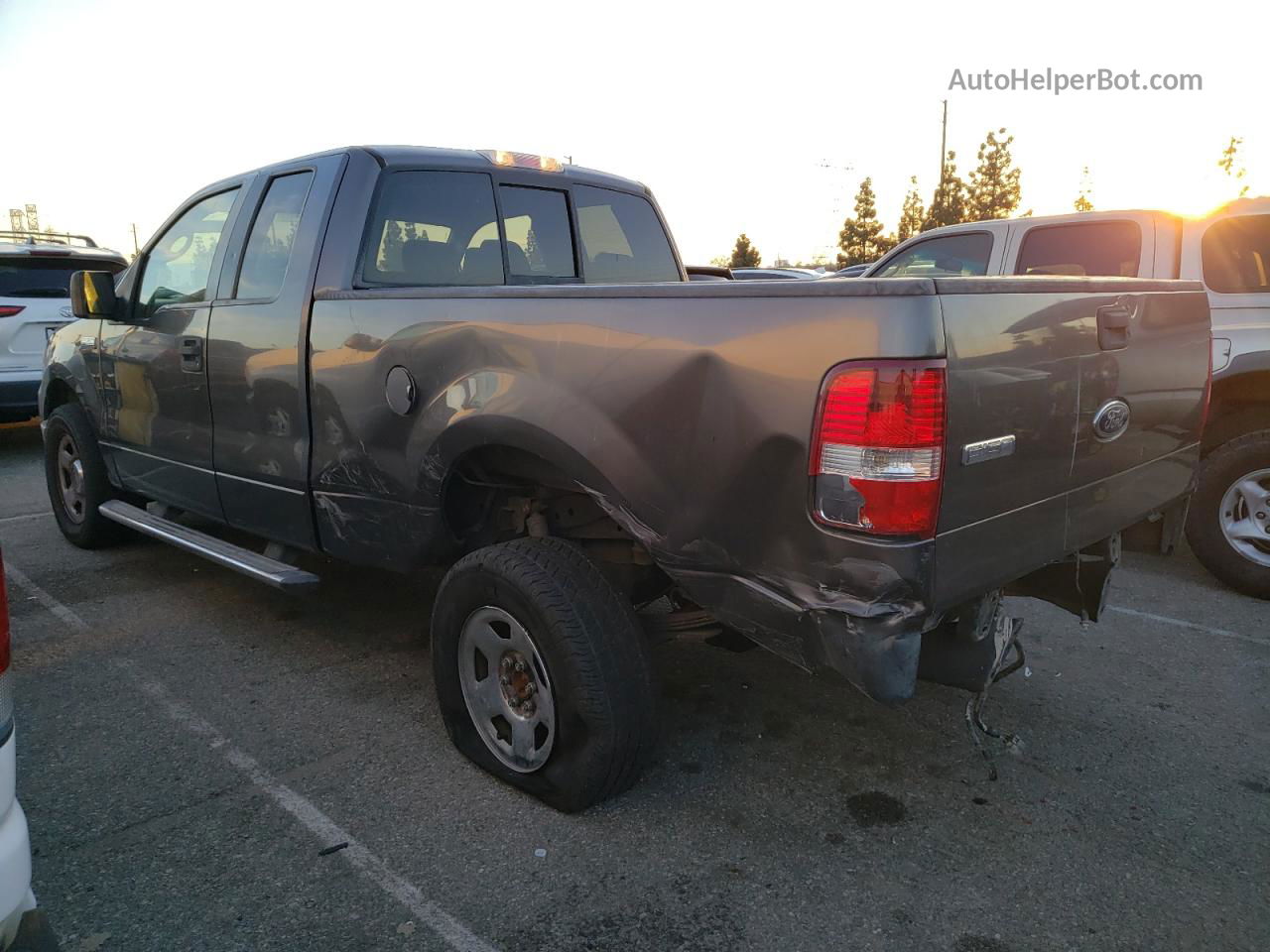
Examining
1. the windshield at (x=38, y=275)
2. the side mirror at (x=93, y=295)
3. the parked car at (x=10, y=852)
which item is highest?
the windshield at (x=38, y=275)

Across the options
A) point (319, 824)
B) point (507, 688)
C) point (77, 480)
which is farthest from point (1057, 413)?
point (77, 480)

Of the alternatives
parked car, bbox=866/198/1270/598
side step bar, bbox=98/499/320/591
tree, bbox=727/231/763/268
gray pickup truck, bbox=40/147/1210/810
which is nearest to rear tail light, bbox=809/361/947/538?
gray pickup truck, bbox=40/147/1210/810

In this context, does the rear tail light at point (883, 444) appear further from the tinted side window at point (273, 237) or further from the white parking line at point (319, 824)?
the tinted side window at point (273, 237)

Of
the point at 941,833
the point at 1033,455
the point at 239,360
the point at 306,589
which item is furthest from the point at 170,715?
the point at 1033,455

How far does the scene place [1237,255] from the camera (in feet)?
16.3

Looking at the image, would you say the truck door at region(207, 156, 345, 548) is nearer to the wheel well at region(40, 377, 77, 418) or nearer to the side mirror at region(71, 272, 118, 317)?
the side mirror at region(71, 272, 118, 317)

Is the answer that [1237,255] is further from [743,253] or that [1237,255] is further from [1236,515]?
[743,253]

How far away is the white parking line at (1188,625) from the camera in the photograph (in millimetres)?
4258

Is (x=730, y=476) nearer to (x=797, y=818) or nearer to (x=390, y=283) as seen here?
(x=797, y=818)

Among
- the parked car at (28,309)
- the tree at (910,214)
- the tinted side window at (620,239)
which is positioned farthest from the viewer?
the tree at (910,214)

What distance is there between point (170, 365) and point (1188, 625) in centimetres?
487

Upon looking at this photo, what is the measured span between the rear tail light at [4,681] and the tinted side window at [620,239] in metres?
2.92

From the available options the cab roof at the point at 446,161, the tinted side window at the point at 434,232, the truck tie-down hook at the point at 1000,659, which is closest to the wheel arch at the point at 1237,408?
the truck tie-down hook at the point at 1000,659

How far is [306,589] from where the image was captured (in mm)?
3592
